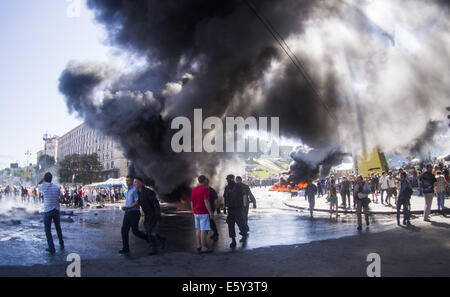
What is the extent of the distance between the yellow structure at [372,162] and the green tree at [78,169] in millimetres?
51067

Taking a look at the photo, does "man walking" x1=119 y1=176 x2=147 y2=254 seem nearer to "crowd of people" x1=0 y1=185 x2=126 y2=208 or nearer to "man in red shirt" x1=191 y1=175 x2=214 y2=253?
"man in red shirt" x1=191 y1=175 x2=214 y2=253

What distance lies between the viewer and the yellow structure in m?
22.0

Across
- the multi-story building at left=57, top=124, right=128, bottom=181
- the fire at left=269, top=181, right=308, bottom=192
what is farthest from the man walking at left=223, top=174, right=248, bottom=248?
the multi-story building at left=57, top=124, right=128, bottom=181

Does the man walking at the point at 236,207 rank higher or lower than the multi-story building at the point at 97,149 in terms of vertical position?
lower

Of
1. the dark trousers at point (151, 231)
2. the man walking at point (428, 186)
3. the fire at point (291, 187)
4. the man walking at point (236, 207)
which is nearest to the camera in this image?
the dark trousers at point (151, 231)

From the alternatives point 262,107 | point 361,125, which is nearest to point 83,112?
point 262,107

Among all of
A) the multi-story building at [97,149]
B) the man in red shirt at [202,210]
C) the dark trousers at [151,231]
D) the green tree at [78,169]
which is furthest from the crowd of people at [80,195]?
the multi-story building at [97,149]

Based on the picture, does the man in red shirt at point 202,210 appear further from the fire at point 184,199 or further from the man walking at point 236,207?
the fire at point 184,199

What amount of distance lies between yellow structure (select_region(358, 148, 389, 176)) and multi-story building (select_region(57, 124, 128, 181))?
1924 inches

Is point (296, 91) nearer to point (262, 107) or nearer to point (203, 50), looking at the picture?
point (262, 107)

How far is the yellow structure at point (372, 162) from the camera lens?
72.3ft

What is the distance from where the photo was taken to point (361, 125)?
21.9 m

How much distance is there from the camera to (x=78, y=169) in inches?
2287
